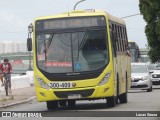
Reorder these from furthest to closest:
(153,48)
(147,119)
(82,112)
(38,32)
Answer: (153,48), (38,32), (82,112), (147,119)

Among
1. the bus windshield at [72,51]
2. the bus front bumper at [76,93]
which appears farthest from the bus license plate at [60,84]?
the bus windshield at [72,51]

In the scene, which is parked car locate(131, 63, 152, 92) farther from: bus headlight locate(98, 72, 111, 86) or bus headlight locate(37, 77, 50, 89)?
bus headlight locate(37, 77, 50, 89)

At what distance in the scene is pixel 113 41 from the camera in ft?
70.4

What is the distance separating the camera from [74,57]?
20.7 meters

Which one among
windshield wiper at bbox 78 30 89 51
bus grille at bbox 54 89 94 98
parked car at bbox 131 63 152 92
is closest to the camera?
bus grille at bbox 54 89 94 98

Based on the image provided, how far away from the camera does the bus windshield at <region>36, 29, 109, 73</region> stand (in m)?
20.6

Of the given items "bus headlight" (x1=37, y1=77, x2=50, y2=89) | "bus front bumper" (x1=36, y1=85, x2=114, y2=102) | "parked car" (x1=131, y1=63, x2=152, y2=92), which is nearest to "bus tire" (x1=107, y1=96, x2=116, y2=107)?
"bus front bumper" (x1=36, y1=85, x2=114, y2=102)

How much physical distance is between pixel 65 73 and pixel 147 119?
4657 millimetres

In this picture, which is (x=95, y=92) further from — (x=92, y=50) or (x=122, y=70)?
(x=122, y=70)

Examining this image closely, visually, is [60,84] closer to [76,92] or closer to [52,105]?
[76,92]

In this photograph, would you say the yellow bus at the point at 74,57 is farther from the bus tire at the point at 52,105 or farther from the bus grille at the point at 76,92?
the bus tire at the point at 52,105

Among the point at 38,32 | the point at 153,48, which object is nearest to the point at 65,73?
the point at 38,32

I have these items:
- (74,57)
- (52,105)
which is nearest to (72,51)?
(74,57)

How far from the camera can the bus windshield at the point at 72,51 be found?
67.7 feet
